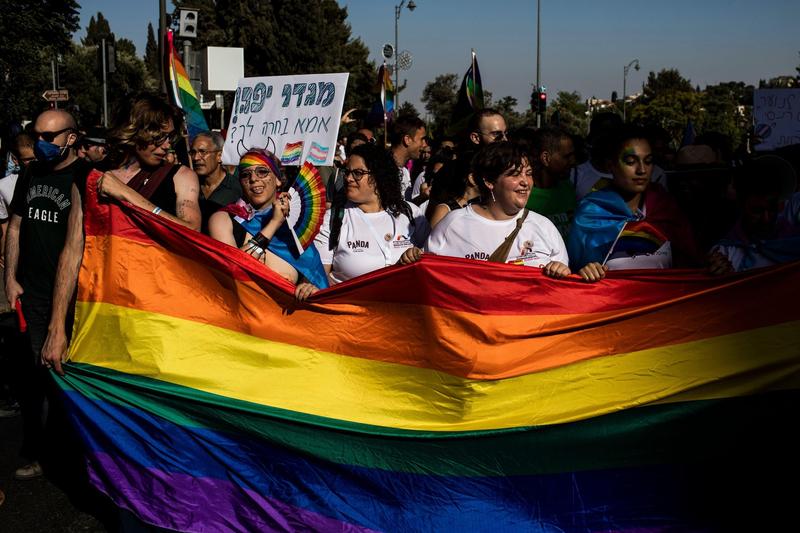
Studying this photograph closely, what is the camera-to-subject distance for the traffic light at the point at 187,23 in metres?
12.0

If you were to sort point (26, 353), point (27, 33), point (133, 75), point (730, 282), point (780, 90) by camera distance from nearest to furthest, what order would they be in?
point (730, 282) < point (26, 353) < point (780, 90) < point (27, 33) < point (133, 75)

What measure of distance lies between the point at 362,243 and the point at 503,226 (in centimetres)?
89

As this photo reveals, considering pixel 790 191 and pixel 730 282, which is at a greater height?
pixel 790 191

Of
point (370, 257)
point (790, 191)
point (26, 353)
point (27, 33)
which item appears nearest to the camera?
point (790, 191)

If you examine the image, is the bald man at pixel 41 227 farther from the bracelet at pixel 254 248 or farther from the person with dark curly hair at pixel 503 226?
the person with dark curly hair at pixel 503 226

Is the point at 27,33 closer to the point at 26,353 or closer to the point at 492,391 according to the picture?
the point at 26,353

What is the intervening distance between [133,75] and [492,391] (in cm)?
6974

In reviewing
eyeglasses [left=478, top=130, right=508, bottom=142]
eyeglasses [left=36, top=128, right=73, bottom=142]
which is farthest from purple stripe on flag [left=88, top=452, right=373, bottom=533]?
eyeglasses [left=478, top=130, right=508, bottom=142]

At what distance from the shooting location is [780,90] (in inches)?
280

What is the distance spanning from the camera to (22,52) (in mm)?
27203

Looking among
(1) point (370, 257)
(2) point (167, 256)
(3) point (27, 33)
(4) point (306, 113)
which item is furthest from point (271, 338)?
(3) point (27, 33)

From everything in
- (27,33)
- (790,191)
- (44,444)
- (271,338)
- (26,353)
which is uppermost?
(27,33)

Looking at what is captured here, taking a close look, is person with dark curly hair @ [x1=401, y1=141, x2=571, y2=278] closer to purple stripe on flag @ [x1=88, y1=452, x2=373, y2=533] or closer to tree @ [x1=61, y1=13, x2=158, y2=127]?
purple stripe on flag @ [x1=88, y1=452, x2=373, y2=533]

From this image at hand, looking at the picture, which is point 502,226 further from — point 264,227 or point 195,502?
point 195,502
